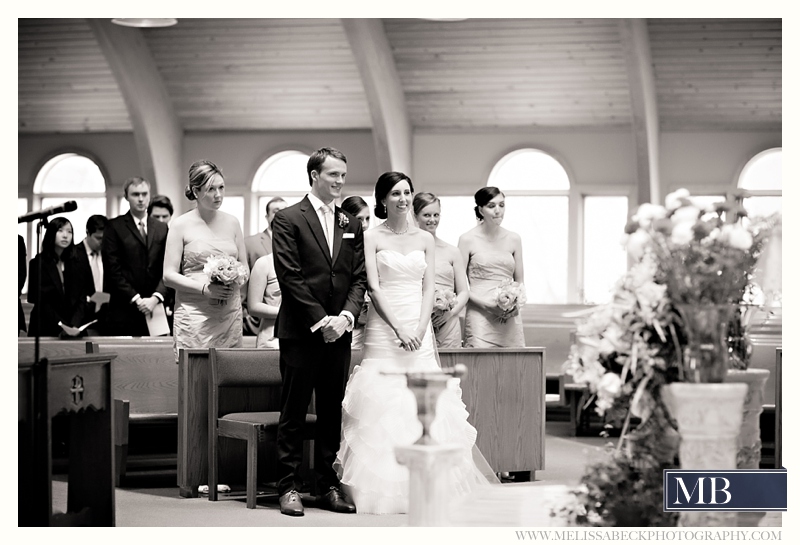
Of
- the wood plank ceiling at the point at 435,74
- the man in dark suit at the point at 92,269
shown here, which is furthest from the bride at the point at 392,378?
the wood plank ceiling at the point at 435,74

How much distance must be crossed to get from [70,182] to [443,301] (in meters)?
8.73

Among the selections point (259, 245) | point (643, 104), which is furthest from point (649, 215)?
point (643, 104)

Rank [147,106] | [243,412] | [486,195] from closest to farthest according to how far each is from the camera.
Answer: [243,412] < [486,195] < [147,106]

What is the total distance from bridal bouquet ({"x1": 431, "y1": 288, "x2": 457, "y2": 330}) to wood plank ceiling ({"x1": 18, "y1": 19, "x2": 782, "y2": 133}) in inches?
213

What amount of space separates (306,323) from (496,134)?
8534mm

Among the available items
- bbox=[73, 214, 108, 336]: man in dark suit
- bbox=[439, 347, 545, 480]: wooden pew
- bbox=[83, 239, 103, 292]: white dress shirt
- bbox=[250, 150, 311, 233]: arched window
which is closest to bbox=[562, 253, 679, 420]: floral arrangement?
bbox=[439, 347, 545, 480]: wooden pew

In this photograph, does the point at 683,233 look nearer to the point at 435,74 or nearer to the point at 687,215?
the point at 687,215

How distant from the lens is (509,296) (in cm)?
679

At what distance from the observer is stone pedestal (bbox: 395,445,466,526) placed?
3119mm

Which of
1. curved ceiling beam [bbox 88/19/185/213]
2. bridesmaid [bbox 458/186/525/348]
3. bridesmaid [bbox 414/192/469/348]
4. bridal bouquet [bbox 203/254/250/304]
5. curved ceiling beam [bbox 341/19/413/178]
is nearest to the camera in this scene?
bridal bouquet [bbox 203/254/250/304]

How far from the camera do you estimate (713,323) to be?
2.95 metres

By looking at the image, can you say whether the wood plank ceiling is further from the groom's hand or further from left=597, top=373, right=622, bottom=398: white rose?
left=597, top=373, right=622, bottom=398: white rose

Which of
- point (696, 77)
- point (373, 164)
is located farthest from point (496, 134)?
point (696, 77)
